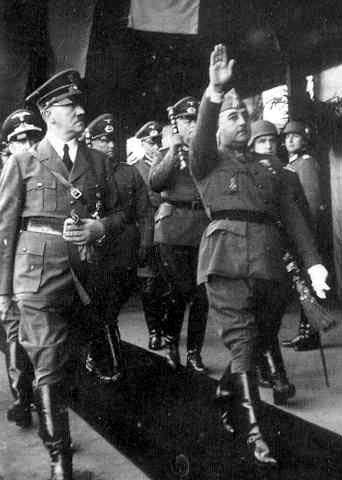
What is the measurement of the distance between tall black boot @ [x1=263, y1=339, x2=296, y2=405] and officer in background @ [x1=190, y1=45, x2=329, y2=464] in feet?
2.19

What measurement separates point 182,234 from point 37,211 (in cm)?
219

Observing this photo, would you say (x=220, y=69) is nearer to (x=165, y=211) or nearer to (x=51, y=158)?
(x=51, y=158)

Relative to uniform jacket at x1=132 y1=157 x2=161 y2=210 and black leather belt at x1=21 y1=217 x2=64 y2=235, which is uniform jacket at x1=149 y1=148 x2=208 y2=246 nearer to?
uniform jacket at x1=132 y1=157 x2=161 y2=210

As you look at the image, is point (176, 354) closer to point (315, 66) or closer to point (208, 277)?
point (208, 277)

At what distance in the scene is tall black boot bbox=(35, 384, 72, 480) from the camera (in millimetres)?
3455

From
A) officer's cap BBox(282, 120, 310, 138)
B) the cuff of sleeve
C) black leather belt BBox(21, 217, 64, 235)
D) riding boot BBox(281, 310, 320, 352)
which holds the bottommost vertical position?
riding boot BBox(281, 310, 320, 352)

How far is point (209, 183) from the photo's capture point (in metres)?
4.01

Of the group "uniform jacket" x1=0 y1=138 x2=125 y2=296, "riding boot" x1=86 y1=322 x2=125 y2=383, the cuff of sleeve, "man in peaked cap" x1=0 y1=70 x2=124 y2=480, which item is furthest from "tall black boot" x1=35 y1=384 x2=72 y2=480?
"riding boot" x1=86 y1=322 x2=125 y2=383

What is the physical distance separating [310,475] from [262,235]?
132 centimetres

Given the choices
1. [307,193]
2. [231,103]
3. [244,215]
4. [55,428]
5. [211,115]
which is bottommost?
[55,428]

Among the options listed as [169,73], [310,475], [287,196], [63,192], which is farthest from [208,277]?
[169,73]

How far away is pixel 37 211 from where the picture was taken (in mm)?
3727

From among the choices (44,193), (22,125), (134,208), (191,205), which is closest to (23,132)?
(22,125)

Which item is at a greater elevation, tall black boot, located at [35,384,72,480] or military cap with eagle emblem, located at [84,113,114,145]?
military cap with eagle emblem, located at [84,113,114,145]
